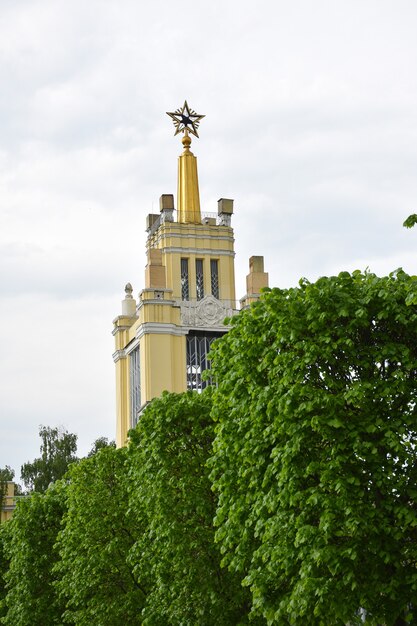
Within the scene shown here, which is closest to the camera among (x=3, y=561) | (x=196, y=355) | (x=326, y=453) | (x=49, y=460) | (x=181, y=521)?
(x=326, y=453)

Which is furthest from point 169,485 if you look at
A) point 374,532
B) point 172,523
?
point 374,532

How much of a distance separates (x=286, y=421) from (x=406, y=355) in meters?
3.06

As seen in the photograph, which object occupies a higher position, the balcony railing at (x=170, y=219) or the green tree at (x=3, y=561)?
the balcony railing at (x=170, y=219)

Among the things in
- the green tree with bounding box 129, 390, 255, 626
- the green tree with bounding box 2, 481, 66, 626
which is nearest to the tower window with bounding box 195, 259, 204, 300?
the green tree with bounding box 2, 481, 66, 626

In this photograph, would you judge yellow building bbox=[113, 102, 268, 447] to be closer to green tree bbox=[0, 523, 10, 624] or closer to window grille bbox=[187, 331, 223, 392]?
window grille bbox=[187, 331, 223, 392]

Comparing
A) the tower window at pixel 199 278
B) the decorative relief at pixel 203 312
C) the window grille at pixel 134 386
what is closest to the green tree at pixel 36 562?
the window grille at pixel 134 386

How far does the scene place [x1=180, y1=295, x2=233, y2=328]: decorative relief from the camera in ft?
221

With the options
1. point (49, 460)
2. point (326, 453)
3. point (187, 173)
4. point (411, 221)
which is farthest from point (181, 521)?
point (49, 460)

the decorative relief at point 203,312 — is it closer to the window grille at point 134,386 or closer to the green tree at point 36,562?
the window grille at point 134,386

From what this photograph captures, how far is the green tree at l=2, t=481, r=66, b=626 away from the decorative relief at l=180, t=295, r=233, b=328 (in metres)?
21.0

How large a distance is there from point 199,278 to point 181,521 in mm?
39415

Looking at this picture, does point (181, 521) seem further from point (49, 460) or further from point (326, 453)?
point (49, 460)

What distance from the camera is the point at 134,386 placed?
69.8 m

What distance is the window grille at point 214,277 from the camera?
70.4 metres
